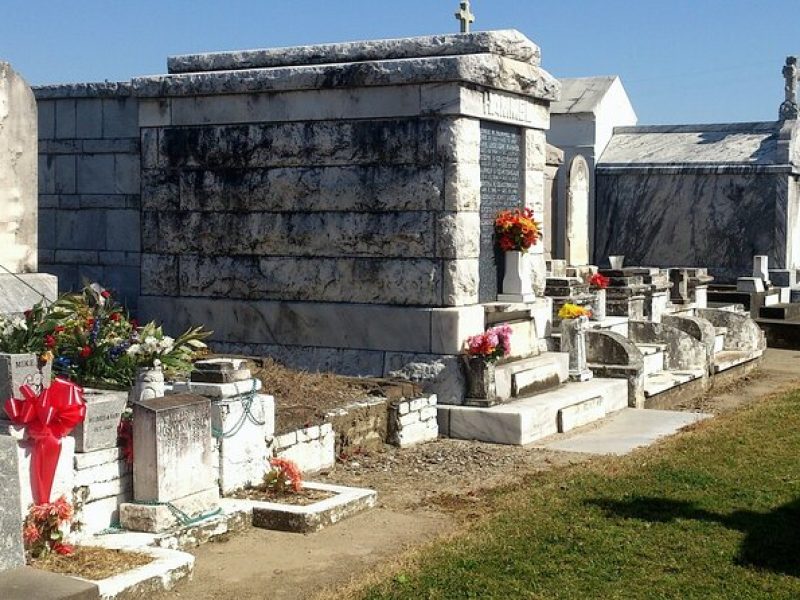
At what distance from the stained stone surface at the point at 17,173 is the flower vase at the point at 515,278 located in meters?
4.67

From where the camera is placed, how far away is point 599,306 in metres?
15.8

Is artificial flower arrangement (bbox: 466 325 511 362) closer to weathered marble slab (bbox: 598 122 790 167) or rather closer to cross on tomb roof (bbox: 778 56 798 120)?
weathered marble slab (bbox: 598 122 790 167)

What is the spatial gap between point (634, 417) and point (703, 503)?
415cm

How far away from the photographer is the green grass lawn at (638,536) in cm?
607

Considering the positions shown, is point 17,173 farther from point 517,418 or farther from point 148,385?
point 517,418

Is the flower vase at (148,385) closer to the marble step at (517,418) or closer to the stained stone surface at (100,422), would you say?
the stained stone surface at (100,422)

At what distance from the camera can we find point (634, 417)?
1194 centimetres

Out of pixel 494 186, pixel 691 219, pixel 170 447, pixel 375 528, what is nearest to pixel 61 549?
pixel 170 447

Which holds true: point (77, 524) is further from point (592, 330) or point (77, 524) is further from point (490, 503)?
point (592, 330)

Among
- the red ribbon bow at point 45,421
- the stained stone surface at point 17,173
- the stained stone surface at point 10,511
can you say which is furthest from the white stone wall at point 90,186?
the stained stone surface at point 10,511

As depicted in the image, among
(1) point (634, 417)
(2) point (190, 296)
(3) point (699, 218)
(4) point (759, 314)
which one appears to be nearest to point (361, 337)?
(2) point (190, 296)

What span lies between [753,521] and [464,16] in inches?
279

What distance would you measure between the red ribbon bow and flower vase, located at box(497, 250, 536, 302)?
6.04 m

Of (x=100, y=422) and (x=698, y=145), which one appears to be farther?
(x=698, y=145)
